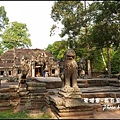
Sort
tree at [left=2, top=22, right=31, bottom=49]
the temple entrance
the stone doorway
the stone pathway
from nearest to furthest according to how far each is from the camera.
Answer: the stone pathway
the temple entrance
the stone doorway
tree at [left=2, top=22, right=31, bottom=49]

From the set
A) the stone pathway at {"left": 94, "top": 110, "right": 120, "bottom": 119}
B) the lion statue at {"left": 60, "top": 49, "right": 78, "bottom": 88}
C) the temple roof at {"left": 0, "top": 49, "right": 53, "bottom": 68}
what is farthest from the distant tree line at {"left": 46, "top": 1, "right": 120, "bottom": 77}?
the temple roof at {"left": 0, "top": 49, "right": 53, "bottom": 68}

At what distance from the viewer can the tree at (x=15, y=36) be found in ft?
145

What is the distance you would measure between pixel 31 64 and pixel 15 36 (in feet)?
38.8

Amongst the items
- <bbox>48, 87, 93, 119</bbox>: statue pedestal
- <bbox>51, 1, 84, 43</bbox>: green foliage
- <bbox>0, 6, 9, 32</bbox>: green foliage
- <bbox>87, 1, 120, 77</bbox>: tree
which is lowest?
<bbox>48, 87, 93, 119</bbox>: statue pedestal

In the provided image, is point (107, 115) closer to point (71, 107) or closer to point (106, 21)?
point (71, 107)

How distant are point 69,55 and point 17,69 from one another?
29819mm

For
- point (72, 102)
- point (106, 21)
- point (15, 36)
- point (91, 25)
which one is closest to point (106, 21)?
point (106, 21)

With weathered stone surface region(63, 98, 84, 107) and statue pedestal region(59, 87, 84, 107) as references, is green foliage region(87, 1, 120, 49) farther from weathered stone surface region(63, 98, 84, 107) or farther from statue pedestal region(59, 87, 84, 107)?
weathered stone surface region(63, 98, 84, 107)

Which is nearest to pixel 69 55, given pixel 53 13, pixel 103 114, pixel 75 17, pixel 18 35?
pixel 103 114

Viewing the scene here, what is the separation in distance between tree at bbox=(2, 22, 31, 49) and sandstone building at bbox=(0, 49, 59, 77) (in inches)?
224

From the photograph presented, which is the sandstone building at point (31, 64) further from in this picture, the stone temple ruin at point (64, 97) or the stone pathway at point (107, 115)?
the stone pathway at point (107, 115)

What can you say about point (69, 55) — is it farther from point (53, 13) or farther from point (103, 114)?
point (53, 13)

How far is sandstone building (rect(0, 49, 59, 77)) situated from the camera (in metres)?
35.3

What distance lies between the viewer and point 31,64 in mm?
35562
